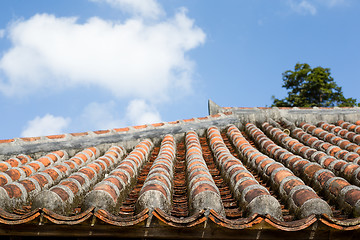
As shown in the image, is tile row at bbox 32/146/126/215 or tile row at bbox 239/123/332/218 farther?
tile row at bbox 32/146/126/215

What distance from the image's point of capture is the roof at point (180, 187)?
8.85 ft

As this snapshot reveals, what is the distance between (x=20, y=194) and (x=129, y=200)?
1.19 meters

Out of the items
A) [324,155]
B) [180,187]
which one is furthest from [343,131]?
[180,187]

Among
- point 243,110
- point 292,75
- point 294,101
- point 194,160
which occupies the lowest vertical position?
point 194,160

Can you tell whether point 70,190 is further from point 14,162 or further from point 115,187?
point 14,162

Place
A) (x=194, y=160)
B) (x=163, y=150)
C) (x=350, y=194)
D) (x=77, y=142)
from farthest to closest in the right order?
(x=77, y=142) → (x=163, y=150) → (x=194, y=160) → (x=350, y=194)

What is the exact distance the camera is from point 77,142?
7066 millimetres

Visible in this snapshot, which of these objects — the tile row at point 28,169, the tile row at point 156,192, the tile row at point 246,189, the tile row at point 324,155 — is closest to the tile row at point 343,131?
the tile row at point 324,155

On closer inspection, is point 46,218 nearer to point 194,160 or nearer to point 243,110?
point 194,160

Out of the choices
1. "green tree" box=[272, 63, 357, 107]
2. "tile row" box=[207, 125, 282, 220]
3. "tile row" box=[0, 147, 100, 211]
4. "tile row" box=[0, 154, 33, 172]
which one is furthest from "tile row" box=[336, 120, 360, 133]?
"green tree" box=[272, 63, 357, 107]

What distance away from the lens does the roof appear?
270 cm

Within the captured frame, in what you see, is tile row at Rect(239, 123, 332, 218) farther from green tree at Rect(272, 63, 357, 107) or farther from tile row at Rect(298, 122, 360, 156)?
green tree at Rect(272, 63, 357, 107)

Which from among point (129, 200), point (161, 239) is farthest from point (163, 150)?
point (161, 239)

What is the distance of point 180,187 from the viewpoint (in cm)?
444
